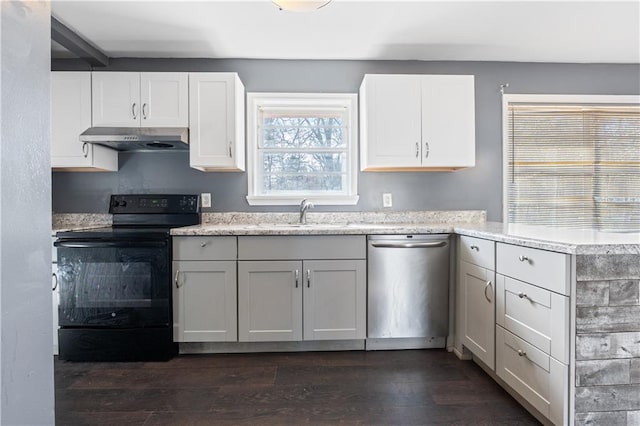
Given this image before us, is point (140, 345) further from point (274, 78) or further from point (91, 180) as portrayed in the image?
point (274, 78)

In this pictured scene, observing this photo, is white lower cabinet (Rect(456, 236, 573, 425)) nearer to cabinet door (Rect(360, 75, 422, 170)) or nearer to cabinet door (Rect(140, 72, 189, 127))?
cabinet door (Rect(360, 75, 422, 170))

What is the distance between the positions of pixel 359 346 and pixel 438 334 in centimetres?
57

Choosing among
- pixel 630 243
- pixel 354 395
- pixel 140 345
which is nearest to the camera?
pixel 630 243

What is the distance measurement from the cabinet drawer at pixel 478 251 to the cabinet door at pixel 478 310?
38 millimetres

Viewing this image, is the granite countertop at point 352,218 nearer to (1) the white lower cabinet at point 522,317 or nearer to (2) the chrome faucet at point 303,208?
(2) the chrome faucet at point 303,208

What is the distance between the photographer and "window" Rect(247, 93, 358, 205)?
303cm

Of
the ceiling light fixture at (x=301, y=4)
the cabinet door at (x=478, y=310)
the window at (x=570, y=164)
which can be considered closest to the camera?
the ceiling light fixture at (x=301, y=4)

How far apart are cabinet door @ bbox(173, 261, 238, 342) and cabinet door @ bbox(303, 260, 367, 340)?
53 cm

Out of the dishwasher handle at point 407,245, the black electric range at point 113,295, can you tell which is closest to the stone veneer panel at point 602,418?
the dishwasher handle at point 407,245

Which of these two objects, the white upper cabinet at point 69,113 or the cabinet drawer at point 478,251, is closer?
the cabinet drawer at point 478,251

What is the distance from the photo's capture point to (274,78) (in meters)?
3.00

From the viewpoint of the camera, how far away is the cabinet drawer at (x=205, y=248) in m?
2.39

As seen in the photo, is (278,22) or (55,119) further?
(55,119)

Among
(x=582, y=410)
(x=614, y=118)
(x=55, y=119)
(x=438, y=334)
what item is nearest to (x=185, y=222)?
(x=55, y=119)
